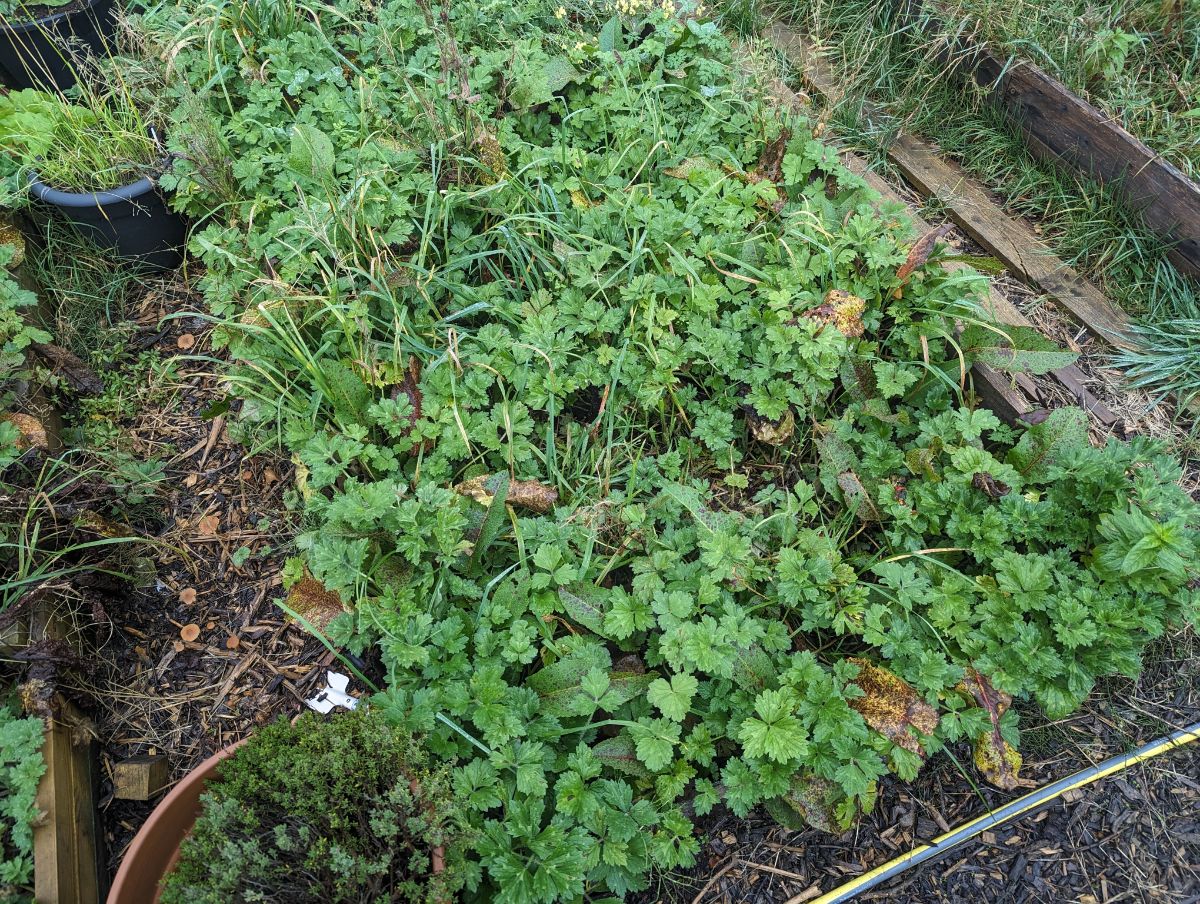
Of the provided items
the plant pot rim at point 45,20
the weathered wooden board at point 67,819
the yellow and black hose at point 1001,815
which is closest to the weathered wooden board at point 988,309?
the yellow and black hose at point 1001,815

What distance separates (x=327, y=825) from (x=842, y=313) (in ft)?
7.18

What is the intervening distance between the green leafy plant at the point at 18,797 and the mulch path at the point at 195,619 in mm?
257

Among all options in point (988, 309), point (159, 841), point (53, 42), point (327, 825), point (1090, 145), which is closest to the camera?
point (327, 825)

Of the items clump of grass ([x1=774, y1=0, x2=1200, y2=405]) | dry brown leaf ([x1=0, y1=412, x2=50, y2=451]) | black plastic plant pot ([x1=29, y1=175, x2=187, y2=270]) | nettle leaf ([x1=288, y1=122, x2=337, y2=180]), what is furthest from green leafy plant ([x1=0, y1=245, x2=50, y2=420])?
clump of grass ([x1=774, y1=0, x2=1200, y2=405])

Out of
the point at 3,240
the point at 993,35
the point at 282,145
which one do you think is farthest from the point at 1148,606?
the point at 3,240

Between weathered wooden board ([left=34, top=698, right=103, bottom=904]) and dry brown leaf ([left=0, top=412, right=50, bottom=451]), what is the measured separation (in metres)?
0.83

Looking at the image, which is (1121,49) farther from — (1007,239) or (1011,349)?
(1011,349)

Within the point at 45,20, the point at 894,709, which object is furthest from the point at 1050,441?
the point at 45,20

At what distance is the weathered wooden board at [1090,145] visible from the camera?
310 cm

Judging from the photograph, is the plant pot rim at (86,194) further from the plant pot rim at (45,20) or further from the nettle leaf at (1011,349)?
the nettle leaf at (1011,349)

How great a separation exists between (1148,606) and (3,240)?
4.00 m

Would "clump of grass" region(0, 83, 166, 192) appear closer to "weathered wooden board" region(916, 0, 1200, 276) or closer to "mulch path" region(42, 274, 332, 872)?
"mulch path" region(42, 274, 332, 872)

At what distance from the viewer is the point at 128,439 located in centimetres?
262

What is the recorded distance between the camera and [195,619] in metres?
2.37
